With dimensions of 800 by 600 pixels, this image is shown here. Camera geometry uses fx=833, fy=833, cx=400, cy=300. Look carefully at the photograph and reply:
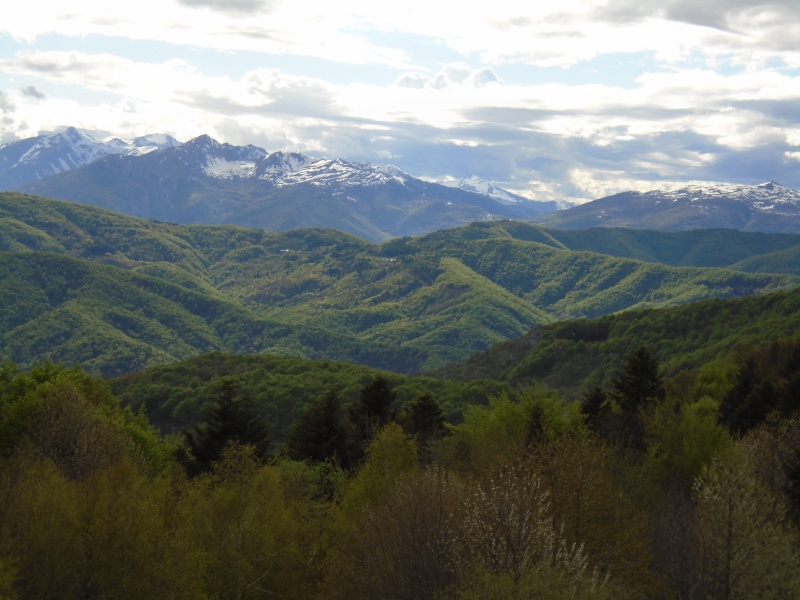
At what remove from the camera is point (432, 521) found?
124 feet

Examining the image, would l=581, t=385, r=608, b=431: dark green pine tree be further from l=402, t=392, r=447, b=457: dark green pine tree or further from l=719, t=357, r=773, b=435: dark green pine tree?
l=402, t=392, r=447, b=457: dark green pine tree

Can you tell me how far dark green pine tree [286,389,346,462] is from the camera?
3095 inches

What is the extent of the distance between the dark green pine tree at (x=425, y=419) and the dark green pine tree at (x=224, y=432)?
14753 mm

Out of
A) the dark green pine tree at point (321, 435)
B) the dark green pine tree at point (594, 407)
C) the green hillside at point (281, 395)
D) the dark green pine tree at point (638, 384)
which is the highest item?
the dark green pine tree at point (638, 384)

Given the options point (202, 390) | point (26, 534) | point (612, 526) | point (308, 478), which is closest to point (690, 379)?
point (308, 478)

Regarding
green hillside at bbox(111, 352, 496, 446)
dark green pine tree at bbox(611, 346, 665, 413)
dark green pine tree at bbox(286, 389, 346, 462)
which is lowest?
green hillside at bbox(111, 352, 496, 446)

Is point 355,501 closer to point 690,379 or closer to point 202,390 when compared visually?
point 690,379

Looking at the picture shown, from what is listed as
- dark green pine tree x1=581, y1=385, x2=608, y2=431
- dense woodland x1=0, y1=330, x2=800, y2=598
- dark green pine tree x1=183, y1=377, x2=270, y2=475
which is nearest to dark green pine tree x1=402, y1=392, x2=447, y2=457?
dense woodland x1=0, y1=330, x2=800, y2=598

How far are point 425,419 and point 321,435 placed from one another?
444 inches

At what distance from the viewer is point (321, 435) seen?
261 feet

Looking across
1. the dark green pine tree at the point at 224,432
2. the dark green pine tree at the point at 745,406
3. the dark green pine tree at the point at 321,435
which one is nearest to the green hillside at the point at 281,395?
the dark green pine tree at the point at 321,435

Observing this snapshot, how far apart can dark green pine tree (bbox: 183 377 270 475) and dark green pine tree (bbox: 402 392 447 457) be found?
48.4 feet

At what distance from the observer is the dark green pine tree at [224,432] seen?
72625mm

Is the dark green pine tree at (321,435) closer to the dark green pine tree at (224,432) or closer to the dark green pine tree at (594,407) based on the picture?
the dark green pine tree at (224,432)
